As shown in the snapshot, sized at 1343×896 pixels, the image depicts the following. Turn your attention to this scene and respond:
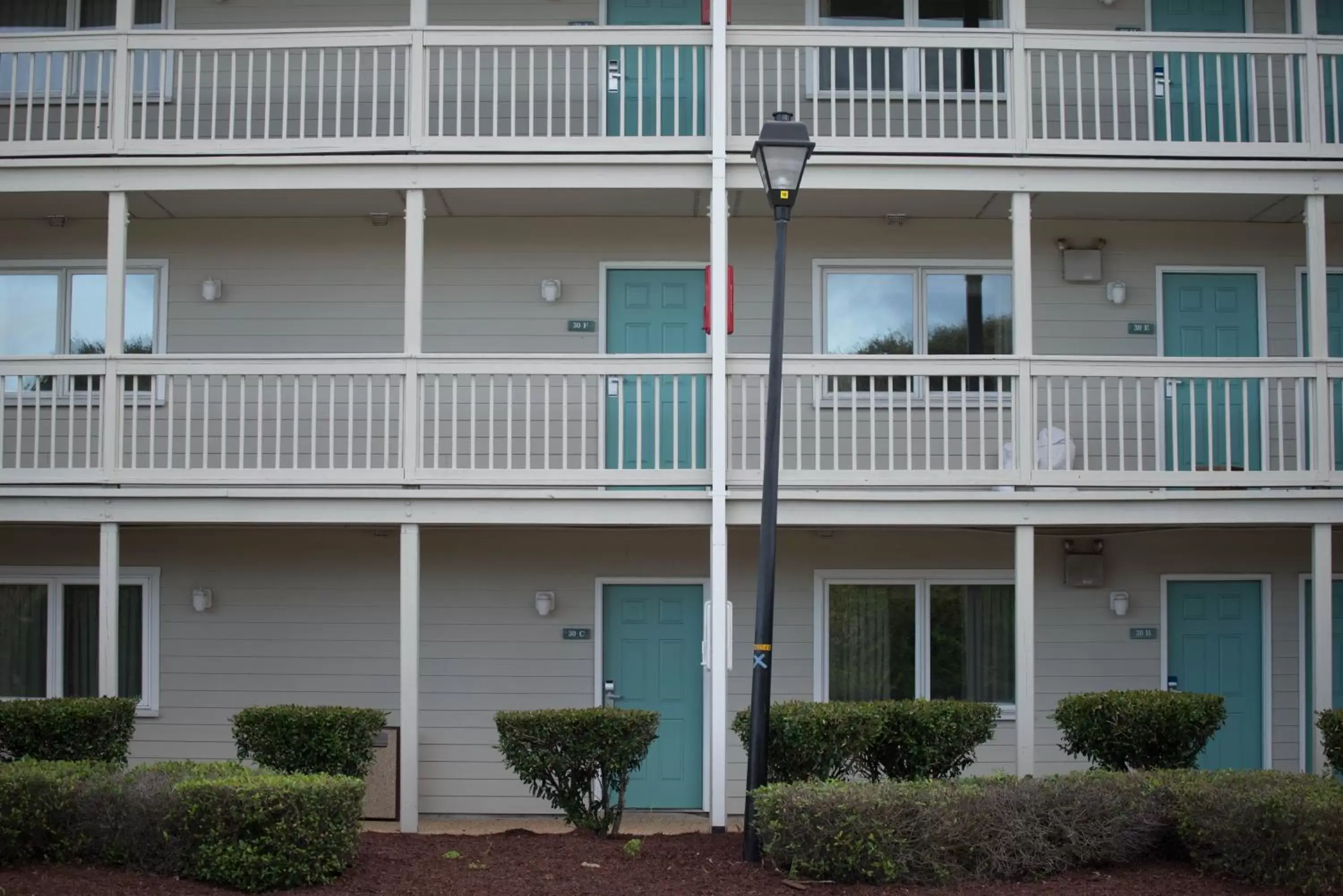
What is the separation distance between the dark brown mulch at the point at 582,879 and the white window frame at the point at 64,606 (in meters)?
4.34

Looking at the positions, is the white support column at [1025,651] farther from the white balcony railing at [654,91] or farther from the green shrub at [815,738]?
the white balcony railing at [654,91]

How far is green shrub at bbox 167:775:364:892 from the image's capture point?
8445 mm

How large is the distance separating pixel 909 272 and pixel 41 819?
8.82 meters

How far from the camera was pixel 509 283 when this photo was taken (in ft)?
44.0

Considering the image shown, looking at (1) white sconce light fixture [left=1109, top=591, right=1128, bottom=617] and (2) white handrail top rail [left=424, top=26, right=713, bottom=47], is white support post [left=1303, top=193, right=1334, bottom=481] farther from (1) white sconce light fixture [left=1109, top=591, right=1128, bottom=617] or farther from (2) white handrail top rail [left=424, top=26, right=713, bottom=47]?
(2) white handrail top rail [left=424, top=26, right=713, bottom=47]

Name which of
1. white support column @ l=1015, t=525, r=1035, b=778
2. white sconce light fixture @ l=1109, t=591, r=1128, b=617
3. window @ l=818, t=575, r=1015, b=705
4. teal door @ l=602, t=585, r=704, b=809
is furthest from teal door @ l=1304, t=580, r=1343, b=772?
teal door @ l=602, t=585, r=704, b=809

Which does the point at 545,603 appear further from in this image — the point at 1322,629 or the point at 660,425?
the point at 1322,629

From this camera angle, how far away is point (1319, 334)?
1186 centimetres

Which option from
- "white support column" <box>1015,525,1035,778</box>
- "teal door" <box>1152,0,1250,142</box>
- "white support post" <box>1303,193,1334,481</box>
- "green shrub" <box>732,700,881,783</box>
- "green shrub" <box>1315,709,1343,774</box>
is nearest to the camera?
"green shrub" <box>732,700,881,783</box>

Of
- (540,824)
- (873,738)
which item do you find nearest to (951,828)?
(873,738)

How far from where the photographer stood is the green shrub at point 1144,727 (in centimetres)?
1077

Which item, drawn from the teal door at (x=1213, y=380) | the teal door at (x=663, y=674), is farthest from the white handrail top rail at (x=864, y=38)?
the teal door at (x=663, y=674)

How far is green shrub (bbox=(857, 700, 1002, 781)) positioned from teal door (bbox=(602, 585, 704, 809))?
2.69 meters

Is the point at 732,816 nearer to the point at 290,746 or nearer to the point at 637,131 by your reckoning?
the point at 290,746
